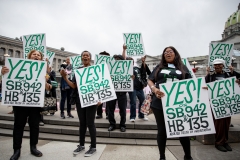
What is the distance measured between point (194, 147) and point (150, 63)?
230ft

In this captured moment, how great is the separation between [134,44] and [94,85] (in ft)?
9.49

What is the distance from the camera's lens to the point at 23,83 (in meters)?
2.88

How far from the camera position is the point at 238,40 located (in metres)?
56.2

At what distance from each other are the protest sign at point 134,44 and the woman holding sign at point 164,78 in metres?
2.80

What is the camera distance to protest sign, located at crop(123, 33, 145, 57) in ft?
17.9

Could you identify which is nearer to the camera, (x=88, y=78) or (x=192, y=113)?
(x=192, y=113)

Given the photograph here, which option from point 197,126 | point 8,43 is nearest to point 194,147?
point 197,126

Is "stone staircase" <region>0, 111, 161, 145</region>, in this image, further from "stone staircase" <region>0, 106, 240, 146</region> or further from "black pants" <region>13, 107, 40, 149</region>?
"black pants" <region>13, 107, 40, 149</region>

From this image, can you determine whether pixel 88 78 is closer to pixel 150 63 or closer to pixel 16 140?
pixel 16 140

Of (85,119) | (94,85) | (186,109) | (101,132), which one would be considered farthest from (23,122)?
(186,109)

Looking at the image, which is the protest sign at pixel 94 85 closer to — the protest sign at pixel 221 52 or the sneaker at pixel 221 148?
the sneaker at pixel 221 148

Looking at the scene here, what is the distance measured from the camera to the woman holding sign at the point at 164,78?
245 centimetres

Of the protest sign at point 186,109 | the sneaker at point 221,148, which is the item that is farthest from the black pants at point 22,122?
the sneaker at point 221,148

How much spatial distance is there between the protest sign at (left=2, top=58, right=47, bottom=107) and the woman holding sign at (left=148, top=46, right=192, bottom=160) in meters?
2.03
